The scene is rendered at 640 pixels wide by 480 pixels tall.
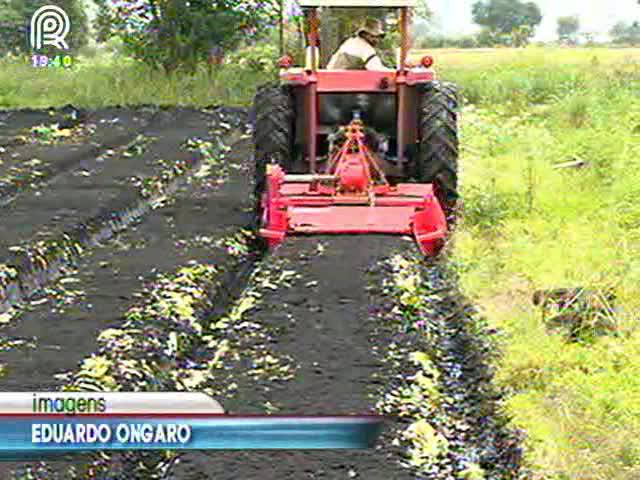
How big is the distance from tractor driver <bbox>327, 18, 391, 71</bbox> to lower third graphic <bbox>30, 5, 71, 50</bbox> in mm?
23788

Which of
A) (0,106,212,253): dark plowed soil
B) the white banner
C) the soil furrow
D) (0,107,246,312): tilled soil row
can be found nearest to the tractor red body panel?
the soil furrow

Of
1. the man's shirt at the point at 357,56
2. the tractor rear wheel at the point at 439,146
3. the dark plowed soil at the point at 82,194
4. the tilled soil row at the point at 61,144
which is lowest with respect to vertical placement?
the tilled soil row at the point at 61,144

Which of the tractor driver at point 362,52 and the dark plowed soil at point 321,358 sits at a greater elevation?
the tractor driver at point 362,52

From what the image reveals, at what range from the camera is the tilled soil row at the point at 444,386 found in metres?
4.51

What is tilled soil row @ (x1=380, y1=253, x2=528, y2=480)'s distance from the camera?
A: 14.8 feet

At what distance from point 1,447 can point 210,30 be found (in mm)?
17414

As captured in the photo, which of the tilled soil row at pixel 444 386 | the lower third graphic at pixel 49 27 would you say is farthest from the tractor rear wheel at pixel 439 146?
the lower third graphic at pixel 49 27

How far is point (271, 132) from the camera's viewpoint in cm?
800

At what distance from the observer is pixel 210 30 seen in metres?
19.5

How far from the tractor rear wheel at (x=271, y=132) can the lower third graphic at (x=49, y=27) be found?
2375 cm

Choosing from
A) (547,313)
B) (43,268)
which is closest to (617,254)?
(547,313)

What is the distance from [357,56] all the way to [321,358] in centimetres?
326

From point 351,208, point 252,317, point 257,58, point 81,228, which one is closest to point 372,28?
point 351,208

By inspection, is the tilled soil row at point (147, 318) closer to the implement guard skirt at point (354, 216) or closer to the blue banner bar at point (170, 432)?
the implement guard skirt at point (354, 216)
